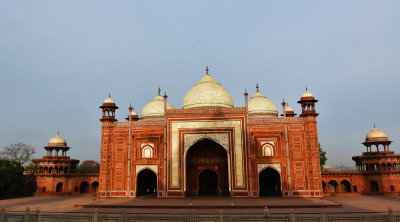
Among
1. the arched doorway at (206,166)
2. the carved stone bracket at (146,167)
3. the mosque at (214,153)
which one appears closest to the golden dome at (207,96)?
the mosque at (214,153)

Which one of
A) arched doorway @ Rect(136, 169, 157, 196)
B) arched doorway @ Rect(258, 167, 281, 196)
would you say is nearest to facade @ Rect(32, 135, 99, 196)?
arched doorway @ Rect(136, 169, 157, 196)

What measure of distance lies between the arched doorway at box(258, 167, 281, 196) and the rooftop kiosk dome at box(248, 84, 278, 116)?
18.9 feet

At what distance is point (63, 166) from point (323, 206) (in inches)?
830

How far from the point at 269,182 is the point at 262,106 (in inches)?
262

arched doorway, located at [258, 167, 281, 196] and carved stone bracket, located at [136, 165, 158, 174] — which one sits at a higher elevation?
carved stone bracket, located at [136, 165, 158, 174]

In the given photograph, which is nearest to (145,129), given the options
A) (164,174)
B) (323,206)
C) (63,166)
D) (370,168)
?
(164,174)

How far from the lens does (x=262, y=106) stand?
2583cm

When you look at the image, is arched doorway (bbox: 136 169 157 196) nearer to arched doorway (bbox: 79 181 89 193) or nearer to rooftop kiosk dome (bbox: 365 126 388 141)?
arched doorway (bbox: 79 181 89 193)

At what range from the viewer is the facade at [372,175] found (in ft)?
75.2

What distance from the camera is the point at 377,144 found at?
81.4 ft

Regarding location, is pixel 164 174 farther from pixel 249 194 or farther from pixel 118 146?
pixel 249 194

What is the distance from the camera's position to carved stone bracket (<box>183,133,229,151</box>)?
2009 centimetres

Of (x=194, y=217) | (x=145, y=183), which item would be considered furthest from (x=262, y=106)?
(x=194, y=217)

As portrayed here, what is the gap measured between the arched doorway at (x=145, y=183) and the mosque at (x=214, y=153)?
0.07 metres
